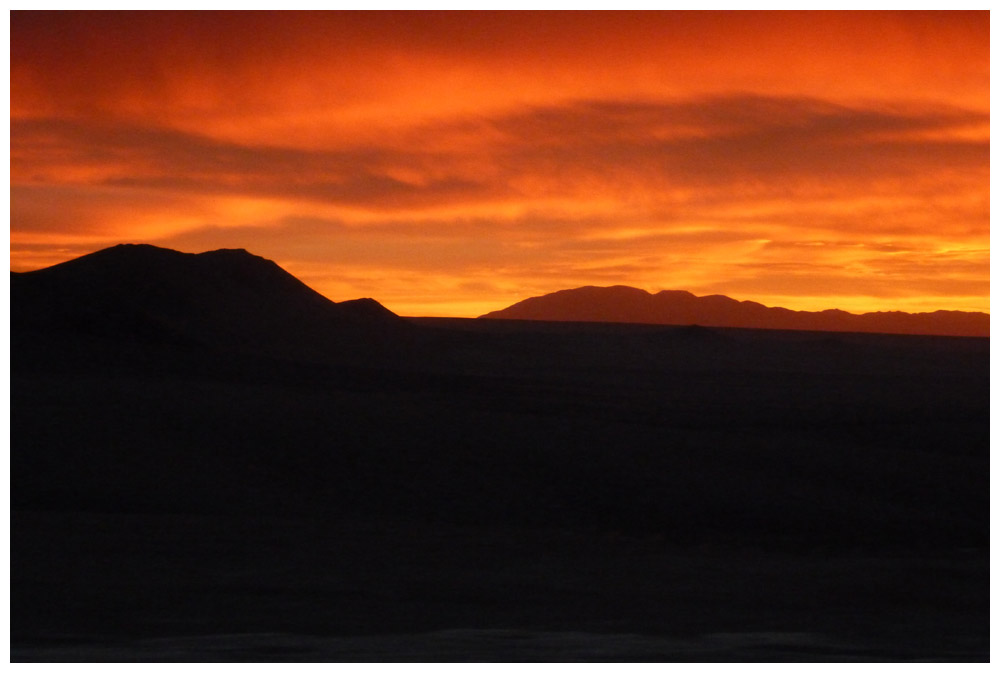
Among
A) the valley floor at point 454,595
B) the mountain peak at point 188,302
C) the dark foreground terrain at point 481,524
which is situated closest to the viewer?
the valley floor at point 454,595

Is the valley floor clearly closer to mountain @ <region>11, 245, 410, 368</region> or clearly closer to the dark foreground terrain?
the dark foreground terrain

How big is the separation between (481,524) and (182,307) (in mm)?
40688

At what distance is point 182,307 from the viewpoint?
49.4 metres

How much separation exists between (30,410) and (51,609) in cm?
1057

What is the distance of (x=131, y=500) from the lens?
11781 mm

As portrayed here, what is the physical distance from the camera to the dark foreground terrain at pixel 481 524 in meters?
7.02

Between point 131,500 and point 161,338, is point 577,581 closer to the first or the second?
point 131,500

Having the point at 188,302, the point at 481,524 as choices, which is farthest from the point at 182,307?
the point at 481,524

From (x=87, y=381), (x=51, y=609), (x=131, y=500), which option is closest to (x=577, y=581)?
(x=51, y=609)

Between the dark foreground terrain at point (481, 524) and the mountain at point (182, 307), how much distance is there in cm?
1135

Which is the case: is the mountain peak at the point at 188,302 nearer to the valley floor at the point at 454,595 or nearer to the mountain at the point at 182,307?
the mountain at the point at 182,307

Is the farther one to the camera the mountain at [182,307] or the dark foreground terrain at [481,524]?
the mountain at [182,307]

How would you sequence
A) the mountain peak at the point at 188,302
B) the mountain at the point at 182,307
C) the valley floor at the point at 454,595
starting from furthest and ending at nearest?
1. the mountain peak at the point at 188,302
2. the mountain at the point at 182,307
3. the valley floor at the point at 454,595

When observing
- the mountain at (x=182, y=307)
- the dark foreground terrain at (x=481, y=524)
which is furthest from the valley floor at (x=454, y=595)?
the mountain at (x=182, y=307)
